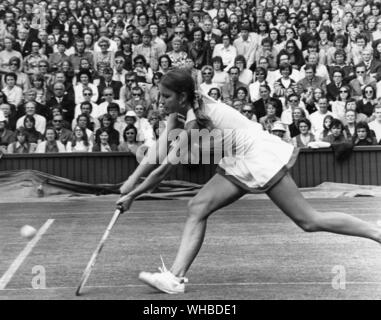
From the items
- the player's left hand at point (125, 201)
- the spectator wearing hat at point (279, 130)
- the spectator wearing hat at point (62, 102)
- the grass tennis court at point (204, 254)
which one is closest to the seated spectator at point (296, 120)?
the spectator wearing hat at point (279, 130)

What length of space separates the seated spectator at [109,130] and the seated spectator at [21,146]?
1159 mm

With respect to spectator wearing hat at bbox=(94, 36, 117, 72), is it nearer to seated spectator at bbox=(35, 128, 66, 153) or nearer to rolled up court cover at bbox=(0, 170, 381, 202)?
seated spectator at bbox=(35, 128, 66, 153)

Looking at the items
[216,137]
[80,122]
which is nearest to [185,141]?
[216,137]

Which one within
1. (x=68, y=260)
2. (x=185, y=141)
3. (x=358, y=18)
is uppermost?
(x=358, y=18)

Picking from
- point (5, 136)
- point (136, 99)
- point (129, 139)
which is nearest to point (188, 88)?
point (129, 139)

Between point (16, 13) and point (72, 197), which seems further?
point (16, 13)

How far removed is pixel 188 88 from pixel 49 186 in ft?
29.5

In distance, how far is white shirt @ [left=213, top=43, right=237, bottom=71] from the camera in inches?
771

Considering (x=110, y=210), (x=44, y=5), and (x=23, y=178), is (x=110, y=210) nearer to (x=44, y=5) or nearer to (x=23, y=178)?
(x=23, y=178)

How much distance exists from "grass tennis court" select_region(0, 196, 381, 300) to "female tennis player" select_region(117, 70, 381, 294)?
1.33 feet

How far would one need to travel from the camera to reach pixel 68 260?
9414 mm

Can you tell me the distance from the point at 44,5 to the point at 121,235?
39.4 feet

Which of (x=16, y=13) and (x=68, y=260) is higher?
(x=16, y=13)

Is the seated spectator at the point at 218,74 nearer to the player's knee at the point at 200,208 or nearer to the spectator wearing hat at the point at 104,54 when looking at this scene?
the spectator wearing hat at the point at 104,54
